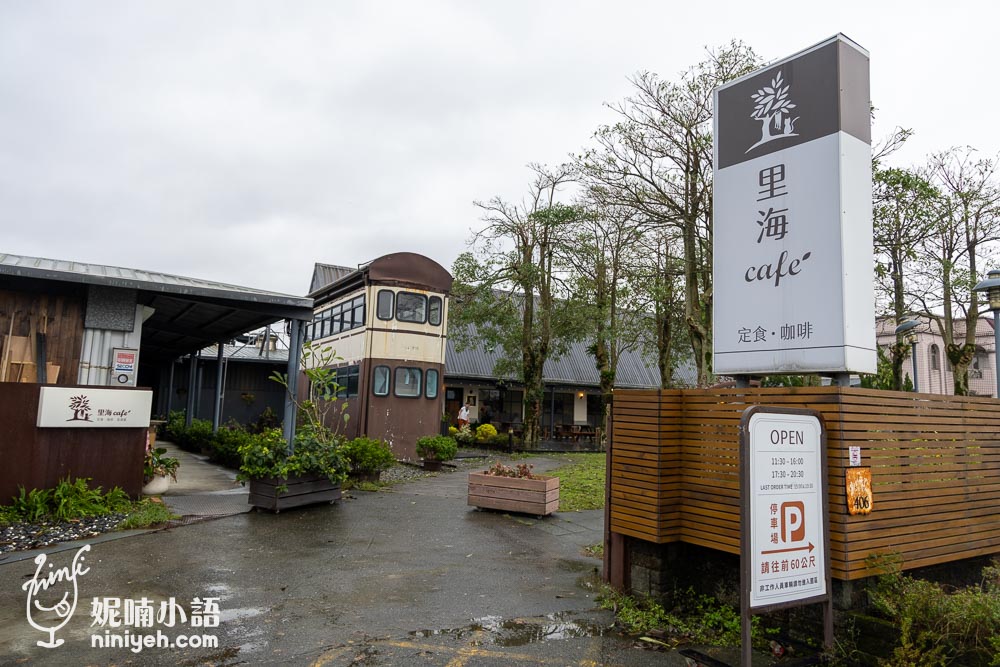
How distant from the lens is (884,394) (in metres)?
5.18

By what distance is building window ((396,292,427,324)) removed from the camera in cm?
1959

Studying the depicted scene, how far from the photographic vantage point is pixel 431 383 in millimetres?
20016

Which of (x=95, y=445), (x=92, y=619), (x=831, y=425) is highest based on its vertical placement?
(x=831, y=425)

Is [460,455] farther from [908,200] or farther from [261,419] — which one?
[908,200]

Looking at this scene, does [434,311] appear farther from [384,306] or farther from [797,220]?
[797,220]

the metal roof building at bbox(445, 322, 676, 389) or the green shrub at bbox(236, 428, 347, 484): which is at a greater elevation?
the metal roof building at bbox(445, 322, 676, 389)

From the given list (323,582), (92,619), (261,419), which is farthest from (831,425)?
(261,419)

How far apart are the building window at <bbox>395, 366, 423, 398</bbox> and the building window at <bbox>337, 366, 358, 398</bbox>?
1.29 metres

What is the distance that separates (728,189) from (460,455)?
1767 centimetres

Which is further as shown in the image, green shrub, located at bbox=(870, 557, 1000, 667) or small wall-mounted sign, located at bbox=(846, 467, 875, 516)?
small wall-mounted sign, located at bbox=(846, 467, 875, 516)

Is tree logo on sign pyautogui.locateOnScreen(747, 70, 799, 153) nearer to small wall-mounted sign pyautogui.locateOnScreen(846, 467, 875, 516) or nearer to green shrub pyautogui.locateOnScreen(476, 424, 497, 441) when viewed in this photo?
small wall-mounted sign pyautogui.locateOnScreen(846, 467, 875, 516)

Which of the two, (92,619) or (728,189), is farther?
(728,189)

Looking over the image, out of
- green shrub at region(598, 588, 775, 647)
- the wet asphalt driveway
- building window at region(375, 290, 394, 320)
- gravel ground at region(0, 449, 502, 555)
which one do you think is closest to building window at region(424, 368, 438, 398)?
building window at region(375, 290, 394, 320)

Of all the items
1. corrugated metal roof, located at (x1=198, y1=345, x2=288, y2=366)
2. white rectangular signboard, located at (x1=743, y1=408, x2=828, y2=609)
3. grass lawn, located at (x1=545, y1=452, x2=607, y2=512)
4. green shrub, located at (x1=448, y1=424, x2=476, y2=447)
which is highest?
corrugated metal roof, located at (x1=198, y1=345, x2=288, y2=366)
